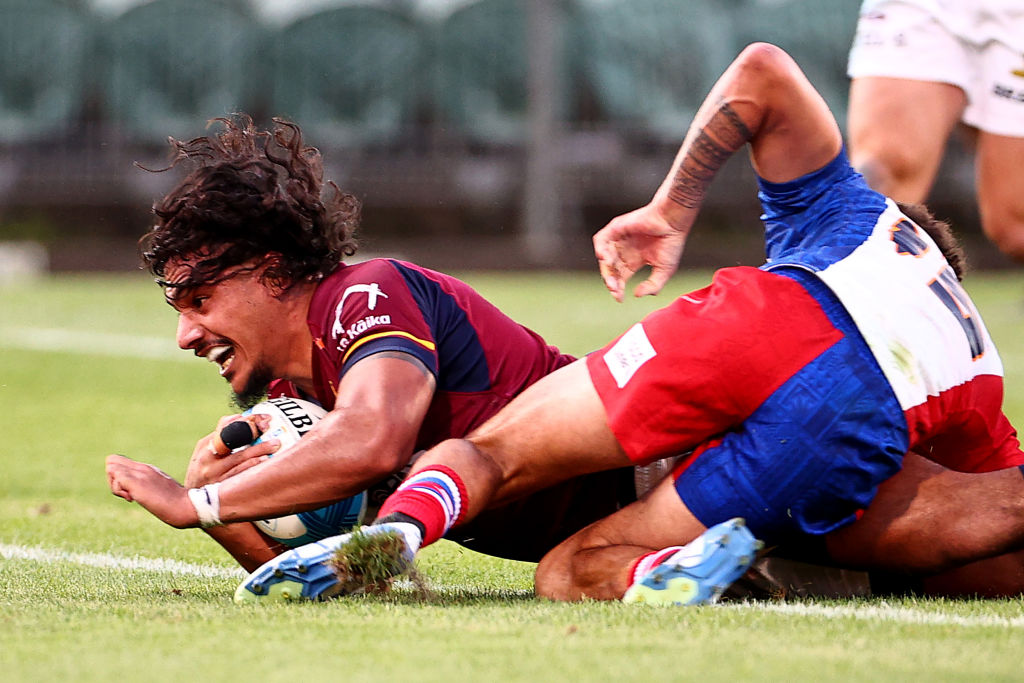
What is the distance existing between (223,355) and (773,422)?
1.45m

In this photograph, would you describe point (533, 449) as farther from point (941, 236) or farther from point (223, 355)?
point (941, 236)

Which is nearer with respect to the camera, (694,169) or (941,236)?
(694,169)

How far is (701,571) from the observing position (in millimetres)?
3498

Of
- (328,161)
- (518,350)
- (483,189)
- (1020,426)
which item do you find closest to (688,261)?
(483,189)

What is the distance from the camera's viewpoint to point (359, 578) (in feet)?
11.4

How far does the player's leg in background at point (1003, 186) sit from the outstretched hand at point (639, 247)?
3.03 m

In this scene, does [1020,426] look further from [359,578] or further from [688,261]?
[688,261]

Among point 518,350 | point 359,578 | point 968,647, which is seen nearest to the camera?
point 968,647

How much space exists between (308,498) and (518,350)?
2.57ft

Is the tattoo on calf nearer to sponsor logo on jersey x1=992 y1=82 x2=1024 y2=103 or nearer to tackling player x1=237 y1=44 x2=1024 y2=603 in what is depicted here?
tackling player x1=237 y1=44 x2=1024 y2=603

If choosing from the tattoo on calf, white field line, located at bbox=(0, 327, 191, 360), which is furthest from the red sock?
white field line, located at bbox=(0, 327, 191, 360)

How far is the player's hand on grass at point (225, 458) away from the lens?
3.95 metres

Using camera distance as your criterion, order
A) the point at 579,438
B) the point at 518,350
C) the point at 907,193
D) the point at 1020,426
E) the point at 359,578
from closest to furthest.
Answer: the point at 359,578
the point at 579,438
the point at 518,350
the point at 907,193
the point at 1020,426

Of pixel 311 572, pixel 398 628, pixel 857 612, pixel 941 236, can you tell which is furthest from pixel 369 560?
pixel 941 236
